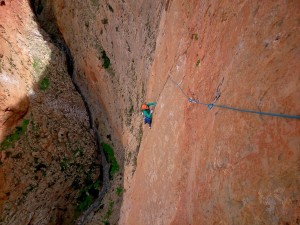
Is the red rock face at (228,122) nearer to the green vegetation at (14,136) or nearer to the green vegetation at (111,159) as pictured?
the green vegetation at (111,159)

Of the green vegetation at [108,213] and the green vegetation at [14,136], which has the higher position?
the green vegetation at [14,136]

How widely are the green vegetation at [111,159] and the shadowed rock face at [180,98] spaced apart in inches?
21.6

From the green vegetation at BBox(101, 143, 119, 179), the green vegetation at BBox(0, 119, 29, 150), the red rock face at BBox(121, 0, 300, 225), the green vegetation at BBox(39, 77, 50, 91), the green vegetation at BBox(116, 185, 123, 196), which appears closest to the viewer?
the red rock face at BBox(121, 0, 300, 225)

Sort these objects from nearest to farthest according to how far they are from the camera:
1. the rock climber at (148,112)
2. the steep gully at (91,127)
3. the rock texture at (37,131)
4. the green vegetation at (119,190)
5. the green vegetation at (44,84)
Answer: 1. the rock climber at (148,112)
2. the rock texture at (37,131)
3. the green vegetation at (119,190)
4. the green vegetation at (44,84)
5. the steep gully at (91,127)

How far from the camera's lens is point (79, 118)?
16.9 metres

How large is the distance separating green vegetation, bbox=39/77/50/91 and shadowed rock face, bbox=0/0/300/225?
37cm

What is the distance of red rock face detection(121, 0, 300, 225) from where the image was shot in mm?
4113

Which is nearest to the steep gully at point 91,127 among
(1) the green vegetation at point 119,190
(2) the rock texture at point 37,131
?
(2) the rock texture at point 37,131

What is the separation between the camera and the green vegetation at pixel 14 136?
44.7 ft

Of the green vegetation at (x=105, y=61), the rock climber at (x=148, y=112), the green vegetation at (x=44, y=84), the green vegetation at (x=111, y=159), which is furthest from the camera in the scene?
the green vegetation at (x=111, y=159)

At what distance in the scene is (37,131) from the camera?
48.0 ft

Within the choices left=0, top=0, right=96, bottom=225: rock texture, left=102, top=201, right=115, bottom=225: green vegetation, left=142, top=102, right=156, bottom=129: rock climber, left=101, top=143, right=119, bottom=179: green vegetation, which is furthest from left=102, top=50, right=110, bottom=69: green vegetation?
left=102, top=201, right=115, bottom=225: green vegetation

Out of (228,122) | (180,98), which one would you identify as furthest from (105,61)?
(228,122)

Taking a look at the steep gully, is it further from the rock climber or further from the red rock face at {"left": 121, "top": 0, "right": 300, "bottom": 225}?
the red rock face at {"left": 121, "top": 0, "right": 300, "bottom": 225}
